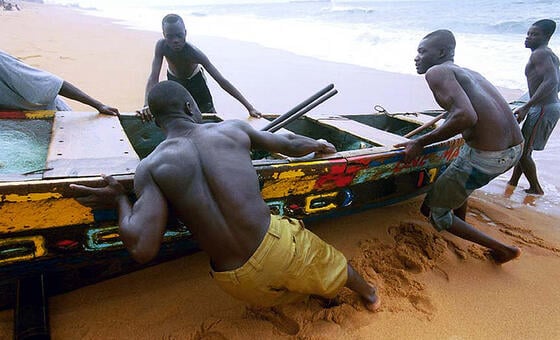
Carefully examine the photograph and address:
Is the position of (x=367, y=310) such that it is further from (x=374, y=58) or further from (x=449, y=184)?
(x=374, y=58)

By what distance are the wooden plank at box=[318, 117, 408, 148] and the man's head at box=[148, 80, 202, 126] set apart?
151 cm

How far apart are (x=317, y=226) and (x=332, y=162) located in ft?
3.02

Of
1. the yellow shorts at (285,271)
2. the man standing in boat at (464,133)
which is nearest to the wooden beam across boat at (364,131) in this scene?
the man standing in boat at (464,133)

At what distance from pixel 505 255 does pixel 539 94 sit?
186 cm

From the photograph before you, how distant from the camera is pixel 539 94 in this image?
355 centimetres

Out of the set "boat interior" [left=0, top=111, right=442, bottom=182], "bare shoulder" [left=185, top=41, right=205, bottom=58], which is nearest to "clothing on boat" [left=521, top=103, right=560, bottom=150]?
"boat interior" [left=0, top=111, right=442, bottom=182]

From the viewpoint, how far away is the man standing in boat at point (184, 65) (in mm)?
3283

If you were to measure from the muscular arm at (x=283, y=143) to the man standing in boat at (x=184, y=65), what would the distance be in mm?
1149

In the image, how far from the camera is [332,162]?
7.34 ft

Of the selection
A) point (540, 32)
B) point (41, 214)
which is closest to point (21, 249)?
point (41, 214)

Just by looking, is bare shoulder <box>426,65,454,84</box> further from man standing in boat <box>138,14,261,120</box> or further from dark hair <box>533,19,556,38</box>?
dark hair <box>533,19,556,38</box>

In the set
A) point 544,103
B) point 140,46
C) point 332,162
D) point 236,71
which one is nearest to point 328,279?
point 332,162

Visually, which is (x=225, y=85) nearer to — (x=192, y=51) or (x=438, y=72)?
(x=192, y=51)

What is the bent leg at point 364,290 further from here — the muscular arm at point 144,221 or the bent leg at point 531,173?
the bent leg at point 531,173
